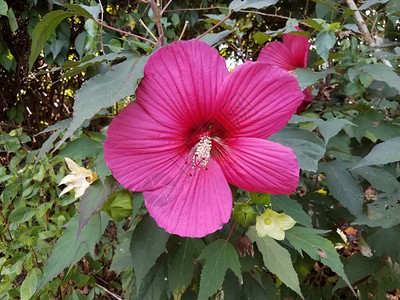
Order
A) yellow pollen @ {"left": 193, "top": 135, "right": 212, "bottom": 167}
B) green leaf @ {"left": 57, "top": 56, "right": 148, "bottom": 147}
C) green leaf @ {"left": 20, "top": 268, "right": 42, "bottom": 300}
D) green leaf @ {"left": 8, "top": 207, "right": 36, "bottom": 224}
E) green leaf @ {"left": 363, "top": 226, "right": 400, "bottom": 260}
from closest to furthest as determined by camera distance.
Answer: green leaf @ {"left": 57, "top": 56, "right": 148, "bottom": 147}, yellow pollen @ {"left": 193, "top": 135, "right": 212, "bottom": 167}, green leaf @ {"left": 363, "top": 226, "right": 400, "bottom": 260}, green leaf @ {"left": 20, "top": 268, "right": 42, "bottom": 300}, green leaf @ {"left": 8, "top": 207, "right": 36, "bottom": 224}

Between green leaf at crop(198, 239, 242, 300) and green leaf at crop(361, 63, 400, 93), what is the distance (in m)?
0.52

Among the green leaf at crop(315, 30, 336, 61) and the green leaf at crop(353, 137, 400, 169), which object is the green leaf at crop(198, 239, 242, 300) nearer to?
the green leaf at crop(353, 137, 400, 169)

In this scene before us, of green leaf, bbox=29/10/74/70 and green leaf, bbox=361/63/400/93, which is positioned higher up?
green leaf, bbox=29/10/74/70

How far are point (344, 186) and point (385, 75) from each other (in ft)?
0.90

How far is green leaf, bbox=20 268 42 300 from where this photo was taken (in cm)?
113

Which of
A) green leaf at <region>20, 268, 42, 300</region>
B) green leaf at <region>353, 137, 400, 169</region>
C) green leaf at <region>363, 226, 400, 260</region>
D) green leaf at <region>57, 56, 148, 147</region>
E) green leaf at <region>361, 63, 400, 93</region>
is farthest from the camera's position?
green leaf at <region>20, 268, 42, 300</region>

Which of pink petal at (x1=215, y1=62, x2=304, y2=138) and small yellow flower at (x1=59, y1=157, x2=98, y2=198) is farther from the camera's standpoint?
small yellow flower at (x1=59, y1=157, x2=98, y2=198)

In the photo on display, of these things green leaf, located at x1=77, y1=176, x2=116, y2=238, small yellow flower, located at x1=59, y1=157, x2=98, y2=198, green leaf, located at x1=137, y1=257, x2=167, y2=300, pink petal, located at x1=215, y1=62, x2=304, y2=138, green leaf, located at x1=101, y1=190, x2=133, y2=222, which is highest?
pink petal, located at x1=215, y1=62, x2=304, y2=138

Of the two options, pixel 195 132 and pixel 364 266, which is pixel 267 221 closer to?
pixel 195 132

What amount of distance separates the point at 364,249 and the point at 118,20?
157 cm

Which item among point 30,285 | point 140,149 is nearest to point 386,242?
point 140,149

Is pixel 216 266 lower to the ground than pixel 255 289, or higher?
higher

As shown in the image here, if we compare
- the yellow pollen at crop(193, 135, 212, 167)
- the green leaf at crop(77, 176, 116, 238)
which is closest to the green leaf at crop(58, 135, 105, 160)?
the green leaf at crop(77, 176, 116, 238)

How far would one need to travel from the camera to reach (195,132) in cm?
53
